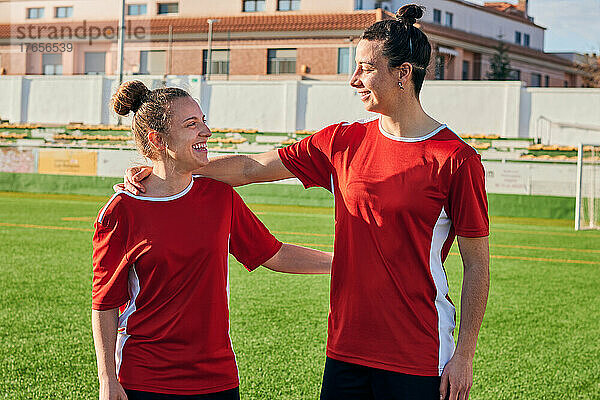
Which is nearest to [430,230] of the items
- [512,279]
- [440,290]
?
[440,290]

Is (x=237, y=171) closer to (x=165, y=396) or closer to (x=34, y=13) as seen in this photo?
(x=165, y=396)

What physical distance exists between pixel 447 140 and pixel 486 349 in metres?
4.02

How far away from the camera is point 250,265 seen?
10.3ft

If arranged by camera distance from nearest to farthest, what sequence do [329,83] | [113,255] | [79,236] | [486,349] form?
[113,255] → [486,349] → [79,236] → [329,83]

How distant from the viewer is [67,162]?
919 inches

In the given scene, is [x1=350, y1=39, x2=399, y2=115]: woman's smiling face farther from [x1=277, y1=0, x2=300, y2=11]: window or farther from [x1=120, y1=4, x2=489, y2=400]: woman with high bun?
[x1=277, y1=0, x2=300, y2=11]: window

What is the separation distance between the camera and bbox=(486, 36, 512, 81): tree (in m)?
47.7

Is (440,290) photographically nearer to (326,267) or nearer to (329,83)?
(326,267)

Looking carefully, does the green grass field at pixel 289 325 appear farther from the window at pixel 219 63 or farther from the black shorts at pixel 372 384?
the window at pixel 219 63

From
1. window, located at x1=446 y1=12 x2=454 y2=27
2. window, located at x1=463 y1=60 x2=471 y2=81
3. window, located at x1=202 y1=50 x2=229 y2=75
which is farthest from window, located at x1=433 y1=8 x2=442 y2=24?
window, located at x1=202 y1=50 x2=229 y2=75

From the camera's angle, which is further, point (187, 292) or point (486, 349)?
point (486, 349)

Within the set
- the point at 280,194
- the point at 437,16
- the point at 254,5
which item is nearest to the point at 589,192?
the point at 280,194

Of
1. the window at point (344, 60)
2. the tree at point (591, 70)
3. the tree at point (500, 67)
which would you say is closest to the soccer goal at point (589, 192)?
the window at point (344, 60)

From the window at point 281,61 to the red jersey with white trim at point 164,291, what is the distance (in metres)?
40.8
